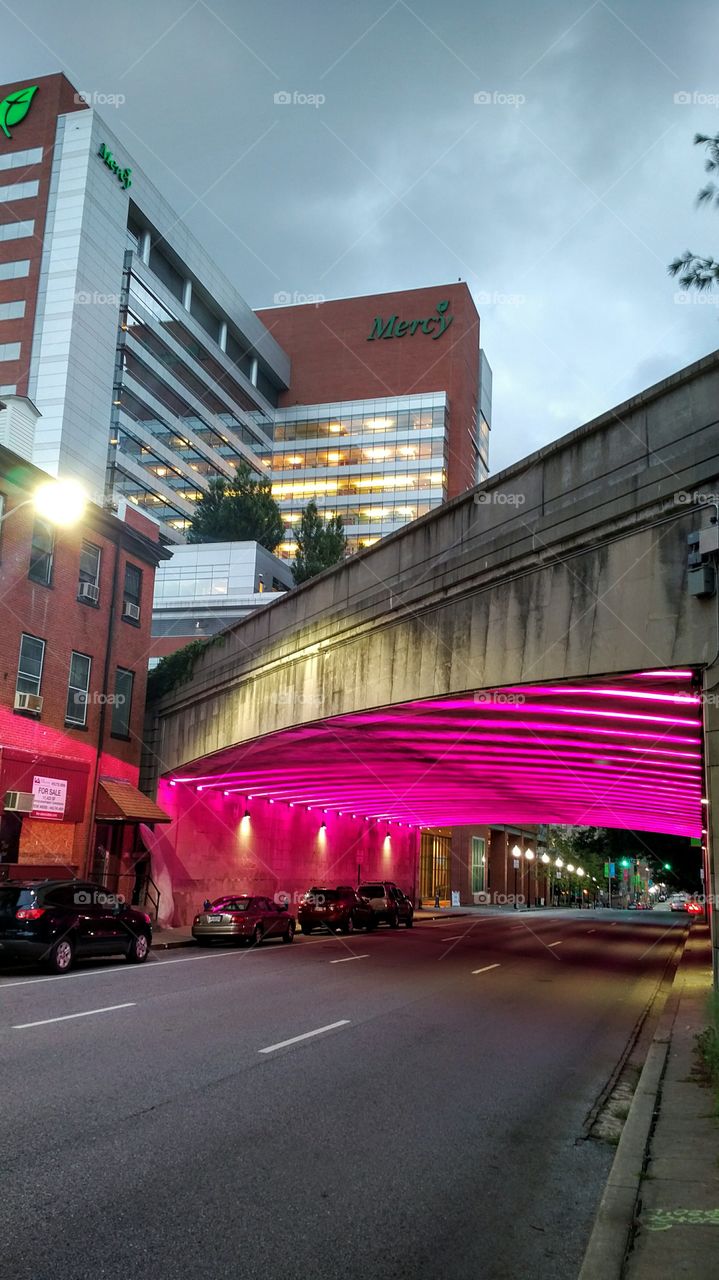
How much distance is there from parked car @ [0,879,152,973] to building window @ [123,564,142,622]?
13767 millimetres

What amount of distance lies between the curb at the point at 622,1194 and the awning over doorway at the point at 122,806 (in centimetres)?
2091

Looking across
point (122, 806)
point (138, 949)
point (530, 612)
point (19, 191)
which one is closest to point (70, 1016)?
point (138, 949)

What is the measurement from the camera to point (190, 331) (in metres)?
97.1

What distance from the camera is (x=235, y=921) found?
24.8 m

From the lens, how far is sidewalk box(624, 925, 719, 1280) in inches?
182

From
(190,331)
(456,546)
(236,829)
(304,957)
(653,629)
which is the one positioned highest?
(190,331)

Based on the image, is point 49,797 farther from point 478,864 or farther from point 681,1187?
point 478,864

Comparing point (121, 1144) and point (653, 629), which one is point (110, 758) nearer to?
point (653, 629)

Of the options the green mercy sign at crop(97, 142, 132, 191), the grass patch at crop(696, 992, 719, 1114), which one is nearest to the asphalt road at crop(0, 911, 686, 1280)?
the grass patch at crop(696, 992, 719, 1114)

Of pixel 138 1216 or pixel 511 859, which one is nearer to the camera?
pixel 138 1216

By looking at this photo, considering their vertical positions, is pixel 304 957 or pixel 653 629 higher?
pixel 653 629

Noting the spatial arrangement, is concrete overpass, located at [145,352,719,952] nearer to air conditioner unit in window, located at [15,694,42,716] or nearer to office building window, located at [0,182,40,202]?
air conditioner unit in window, located at [15,694,42,716]

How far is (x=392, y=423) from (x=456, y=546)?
106859 mm

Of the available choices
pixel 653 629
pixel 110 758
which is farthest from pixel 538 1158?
pixel 110 758
